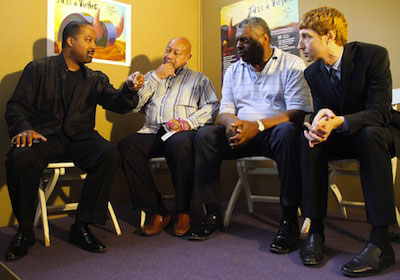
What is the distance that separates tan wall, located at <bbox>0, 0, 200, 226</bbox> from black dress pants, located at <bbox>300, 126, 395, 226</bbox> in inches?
65.0

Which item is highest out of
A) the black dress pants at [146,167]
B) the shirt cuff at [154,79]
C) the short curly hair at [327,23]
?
the short curly hair at [327,23]

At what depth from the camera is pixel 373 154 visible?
4.55ft

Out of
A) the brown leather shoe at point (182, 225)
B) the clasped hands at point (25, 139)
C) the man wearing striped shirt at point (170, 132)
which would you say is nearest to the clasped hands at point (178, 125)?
the man wearing striped shirt at point (170, 132)

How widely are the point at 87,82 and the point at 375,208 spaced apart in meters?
1.68

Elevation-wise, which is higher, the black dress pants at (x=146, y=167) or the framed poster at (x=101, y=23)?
the framed poster at (x=101, y=23)

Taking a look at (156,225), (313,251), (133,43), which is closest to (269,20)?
(133,43)

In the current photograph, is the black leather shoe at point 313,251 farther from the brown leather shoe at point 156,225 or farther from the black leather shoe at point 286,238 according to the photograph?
the brown leather shoe at point 156,225

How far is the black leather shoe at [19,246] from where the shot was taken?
1.57 m

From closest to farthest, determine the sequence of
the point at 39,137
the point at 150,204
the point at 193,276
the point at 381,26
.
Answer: the point at 193,276, the point at 39,137, the point at 150,204, the point at 381,26

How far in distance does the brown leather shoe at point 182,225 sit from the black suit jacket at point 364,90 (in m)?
0.92

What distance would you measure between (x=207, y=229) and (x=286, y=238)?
41cm

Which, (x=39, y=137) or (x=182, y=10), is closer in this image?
(x=39, y=137)

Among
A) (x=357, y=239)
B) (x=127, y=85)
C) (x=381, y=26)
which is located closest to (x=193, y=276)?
(x=357, y=239)

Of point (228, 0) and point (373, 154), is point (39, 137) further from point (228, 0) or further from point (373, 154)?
point (228, 0)
